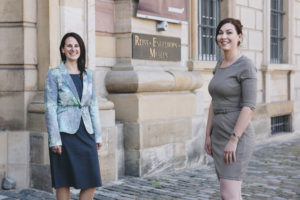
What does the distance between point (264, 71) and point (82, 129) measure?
8.48 metres

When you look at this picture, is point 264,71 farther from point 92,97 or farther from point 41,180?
point 92,97

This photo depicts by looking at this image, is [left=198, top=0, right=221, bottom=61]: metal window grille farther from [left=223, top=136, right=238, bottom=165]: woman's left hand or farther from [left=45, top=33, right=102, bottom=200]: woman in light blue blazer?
[left=223, top=136, right=238, bottom=165]: woman's left hand

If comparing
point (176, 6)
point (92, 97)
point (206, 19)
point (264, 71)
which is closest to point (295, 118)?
point (264, 71)

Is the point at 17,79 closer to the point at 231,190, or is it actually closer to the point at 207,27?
Result: the point at 231,190

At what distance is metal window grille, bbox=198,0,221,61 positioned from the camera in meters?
10.0

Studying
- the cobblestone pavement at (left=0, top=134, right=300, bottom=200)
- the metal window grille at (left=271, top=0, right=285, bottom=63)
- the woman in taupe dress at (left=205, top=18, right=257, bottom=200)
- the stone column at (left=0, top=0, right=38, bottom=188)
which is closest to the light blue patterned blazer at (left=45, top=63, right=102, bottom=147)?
the woman in taupe dress at (left=205, top=18, right=257, bottom=200)

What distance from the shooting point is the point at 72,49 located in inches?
172

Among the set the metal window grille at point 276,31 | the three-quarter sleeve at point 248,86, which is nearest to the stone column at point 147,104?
the three-quarter sleeve at point 248,86

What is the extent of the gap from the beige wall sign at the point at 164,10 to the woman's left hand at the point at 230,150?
13.7 ft

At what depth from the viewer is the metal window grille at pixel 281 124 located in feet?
41.6

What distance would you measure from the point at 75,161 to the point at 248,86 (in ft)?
5.43

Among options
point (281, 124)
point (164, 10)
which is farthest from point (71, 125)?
point (281, 124)

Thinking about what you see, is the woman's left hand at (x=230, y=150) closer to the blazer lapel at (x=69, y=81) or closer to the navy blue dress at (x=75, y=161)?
the navy blue dress at (x=75, y=161)

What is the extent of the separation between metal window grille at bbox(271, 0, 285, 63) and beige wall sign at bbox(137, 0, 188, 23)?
525cm
